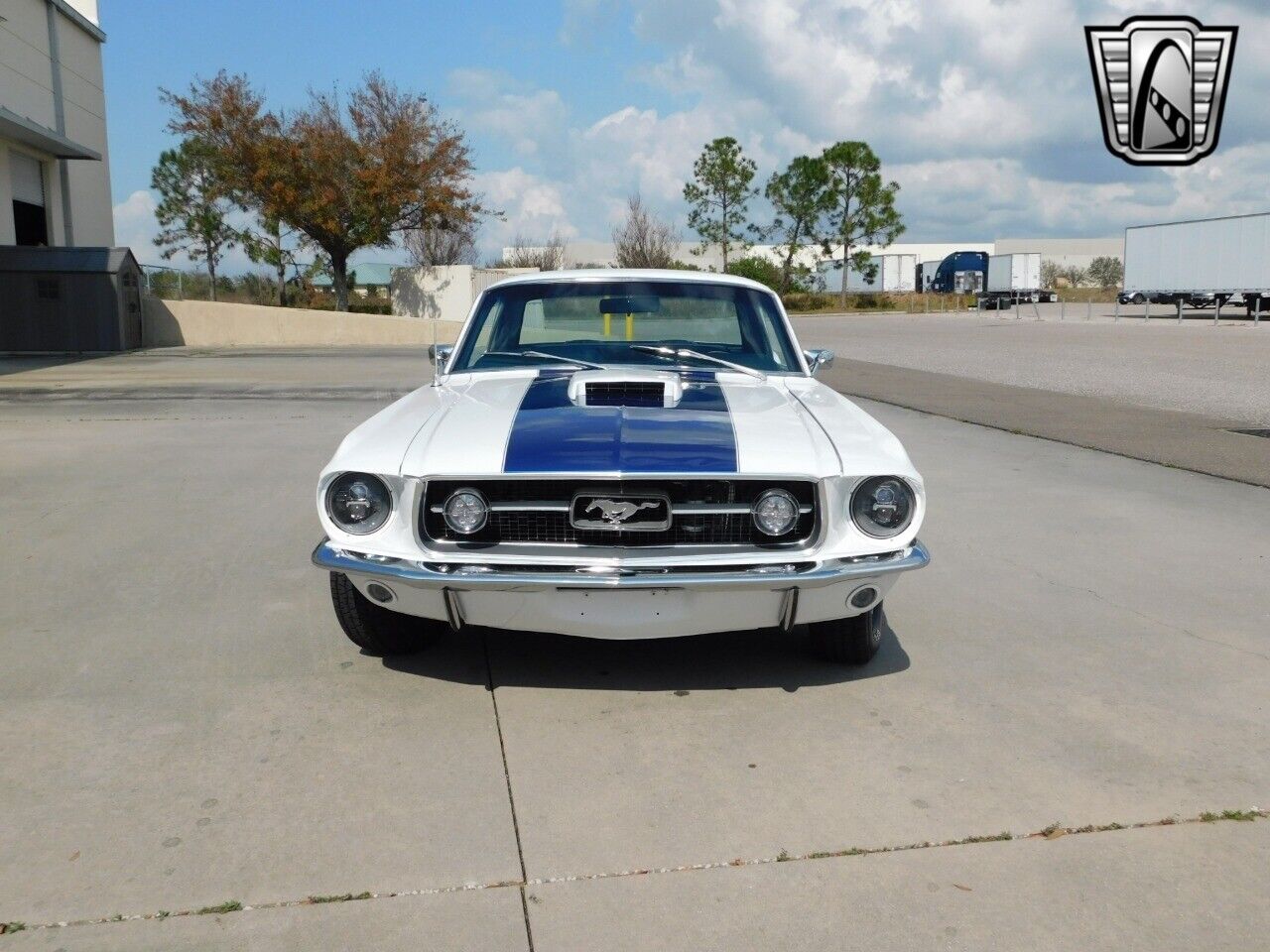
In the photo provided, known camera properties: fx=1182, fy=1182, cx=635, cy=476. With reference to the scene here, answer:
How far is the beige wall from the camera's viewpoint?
2619cm

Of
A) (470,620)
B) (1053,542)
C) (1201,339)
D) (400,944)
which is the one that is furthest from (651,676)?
(1201,339)

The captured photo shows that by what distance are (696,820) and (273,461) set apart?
6.35 metres

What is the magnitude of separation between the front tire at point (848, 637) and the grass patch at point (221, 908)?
2.06 m

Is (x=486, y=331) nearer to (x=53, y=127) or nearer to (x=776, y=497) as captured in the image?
(x=776, y=497)

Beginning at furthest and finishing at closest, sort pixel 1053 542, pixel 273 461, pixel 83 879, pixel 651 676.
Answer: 1. pixel 273 461
2. pixel 1053 542
3. pixel 651 676
4. pixel 83 879

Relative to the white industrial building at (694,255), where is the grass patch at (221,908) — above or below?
below

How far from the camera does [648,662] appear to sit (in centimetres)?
421

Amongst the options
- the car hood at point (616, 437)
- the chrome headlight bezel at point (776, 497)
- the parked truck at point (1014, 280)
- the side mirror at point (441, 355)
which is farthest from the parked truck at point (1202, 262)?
the chrome headlight bezel at point (776, 497)

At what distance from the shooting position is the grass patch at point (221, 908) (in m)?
2.59

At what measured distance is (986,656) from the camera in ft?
14.1

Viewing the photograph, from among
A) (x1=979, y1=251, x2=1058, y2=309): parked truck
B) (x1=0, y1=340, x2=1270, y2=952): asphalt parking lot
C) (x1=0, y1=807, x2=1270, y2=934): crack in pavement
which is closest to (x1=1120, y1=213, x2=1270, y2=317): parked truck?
(x1=979, y1=251, x2=1058, y2=309): parked truck

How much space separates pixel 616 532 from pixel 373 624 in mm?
1025

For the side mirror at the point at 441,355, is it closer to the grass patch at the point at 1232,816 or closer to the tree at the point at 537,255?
the grass patch at the point at 1232,816

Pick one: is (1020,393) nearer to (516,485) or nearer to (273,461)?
(273,461)
